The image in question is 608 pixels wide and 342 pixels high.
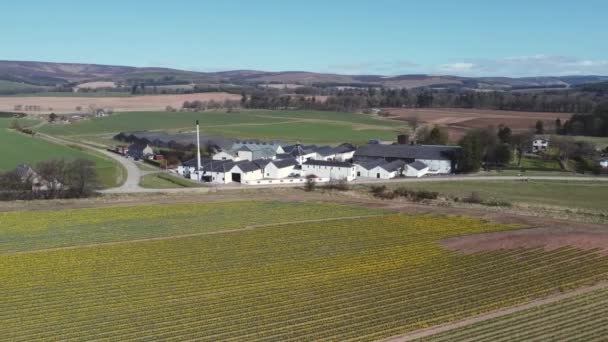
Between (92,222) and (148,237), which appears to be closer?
(148,237)

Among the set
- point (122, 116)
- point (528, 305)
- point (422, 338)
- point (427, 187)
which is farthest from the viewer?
point (122, 116)

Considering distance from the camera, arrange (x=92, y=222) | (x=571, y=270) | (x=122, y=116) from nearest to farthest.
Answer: (x=571, y=270) < (x=92, y=222) < (x=122, y=116)

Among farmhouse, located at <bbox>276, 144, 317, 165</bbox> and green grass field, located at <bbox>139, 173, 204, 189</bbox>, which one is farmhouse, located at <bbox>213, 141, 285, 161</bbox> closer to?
farmhouse, located at <bbox>276, 144, 317, 165</bbox>

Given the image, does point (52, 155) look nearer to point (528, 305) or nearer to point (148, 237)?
point (148, 237)

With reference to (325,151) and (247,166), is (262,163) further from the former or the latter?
(325,151)

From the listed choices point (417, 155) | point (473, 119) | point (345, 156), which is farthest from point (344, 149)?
point (473, 119)

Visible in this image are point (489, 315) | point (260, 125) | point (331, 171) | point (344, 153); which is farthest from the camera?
point (260, 125)

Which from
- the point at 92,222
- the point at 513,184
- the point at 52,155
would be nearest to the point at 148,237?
the point at 92,222
